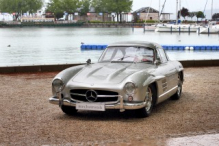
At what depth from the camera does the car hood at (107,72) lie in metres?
8.52

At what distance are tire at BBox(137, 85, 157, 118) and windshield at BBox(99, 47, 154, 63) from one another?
1.02 metres

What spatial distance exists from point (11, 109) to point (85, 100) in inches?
87.4

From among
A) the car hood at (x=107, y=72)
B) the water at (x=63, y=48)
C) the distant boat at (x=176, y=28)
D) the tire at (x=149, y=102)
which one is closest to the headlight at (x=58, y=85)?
the car hood at (x=107, y=72)

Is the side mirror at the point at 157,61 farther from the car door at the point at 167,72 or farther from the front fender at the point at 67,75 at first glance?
the front fender at the point at 67,75

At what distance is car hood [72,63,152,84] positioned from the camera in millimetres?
8516

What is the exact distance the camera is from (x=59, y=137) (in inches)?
287

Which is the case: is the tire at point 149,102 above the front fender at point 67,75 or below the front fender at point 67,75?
below

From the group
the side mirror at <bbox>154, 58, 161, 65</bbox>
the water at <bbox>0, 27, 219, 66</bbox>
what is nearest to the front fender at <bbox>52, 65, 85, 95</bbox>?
the side mirror at <bbox>154, 58, 161, 65</bbox>

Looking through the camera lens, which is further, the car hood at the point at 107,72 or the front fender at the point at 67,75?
the front fender at the point at 67,75

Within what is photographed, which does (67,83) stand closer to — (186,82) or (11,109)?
(11,109)

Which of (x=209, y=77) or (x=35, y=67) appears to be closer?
(x=209, y=77)

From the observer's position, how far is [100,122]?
8.43 meters

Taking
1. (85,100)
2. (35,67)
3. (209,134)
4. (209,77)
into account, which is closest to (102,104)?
(85,100)

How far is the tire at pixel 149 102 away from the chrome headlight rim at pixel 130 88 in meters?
0.43
